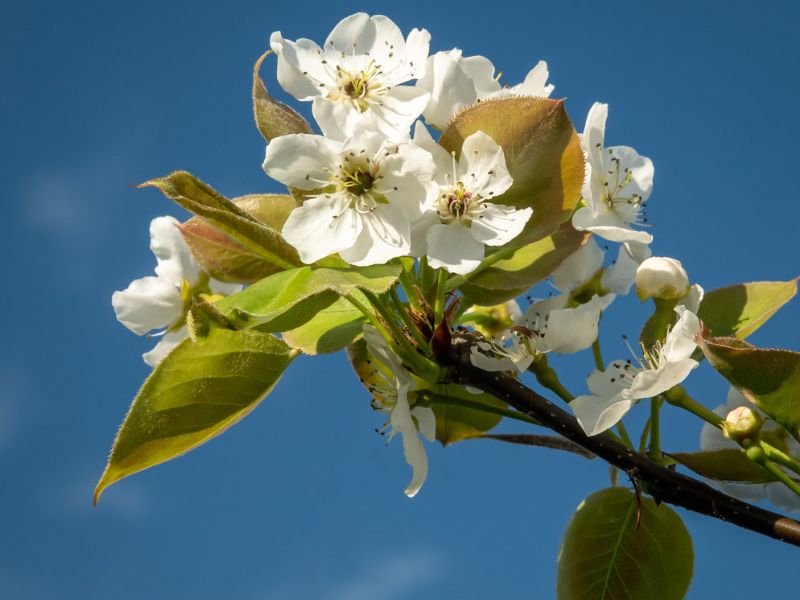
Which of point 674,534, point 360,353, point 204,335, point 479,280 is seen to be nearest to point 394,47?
point 479,280

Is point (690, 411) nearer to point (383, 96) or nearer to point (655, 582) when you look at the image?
point (655, 582)

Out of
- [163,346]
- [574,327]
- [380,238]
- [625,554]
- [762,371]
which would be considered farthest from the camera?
[163,346]

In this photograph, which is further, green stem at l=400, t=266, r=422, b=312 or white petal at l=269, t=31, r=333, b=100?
white petal at l=269, t=31, r=333, b=100

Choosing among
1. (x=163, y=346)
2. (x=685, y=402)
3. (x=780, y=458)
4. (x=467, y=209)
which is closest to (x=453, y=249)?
(x=467, y=209)

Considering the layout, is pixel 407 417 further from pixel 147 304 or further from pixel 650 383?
pixel 147 304

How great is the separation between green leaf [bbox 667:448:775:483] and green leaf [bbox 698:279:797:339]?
0.22 meters

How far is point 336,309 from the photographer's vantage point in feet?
4.66

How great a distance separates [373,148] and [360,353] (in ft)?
1.39

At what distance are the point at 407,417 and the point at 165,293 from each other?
543 mm

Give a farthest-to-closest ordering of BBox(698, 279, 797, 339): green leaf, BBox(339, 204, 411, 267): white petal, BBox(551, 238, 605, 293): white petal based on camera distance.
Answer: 1. BBox(551, 238, 605, 293): white petal
2. BBox(698, 279, 797, 339): green leaf
3. BBox(339, 204, 411, 267): white petal

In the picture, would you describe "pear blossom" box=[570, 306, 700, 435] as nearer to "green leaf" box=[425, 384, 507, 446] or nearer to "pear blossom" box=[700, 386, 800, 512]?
"pear blossom" box=[700, 386, 800, 512]

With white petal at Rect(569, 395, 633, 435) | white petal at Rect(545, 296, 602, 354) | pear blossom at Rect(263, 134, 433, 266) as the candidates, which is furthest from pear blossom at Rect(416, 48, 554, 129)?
white petal at Rect(569, 395, 633, 435)

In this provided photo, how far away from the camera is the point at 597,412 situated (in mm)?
1186

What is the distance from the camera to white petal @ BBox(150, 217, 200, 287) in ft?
5.25
